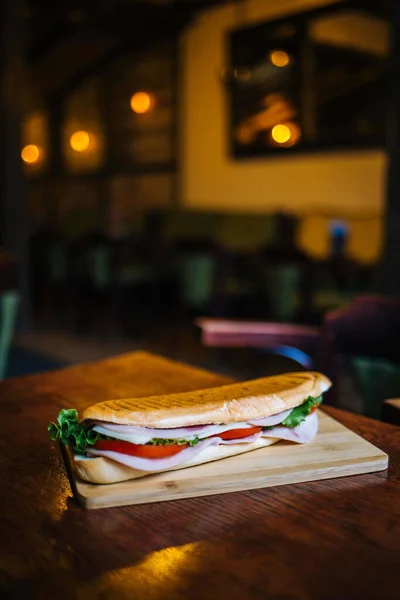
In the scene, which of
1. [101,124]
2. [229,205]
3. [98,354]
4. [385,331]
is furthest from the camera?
[101,124]

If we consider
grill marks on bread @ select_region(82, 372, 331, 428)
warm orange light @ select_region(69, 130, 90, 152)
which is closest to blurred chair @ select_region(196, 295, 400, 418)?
grill marks on bread @ select_region(82, 372, 331, 428)

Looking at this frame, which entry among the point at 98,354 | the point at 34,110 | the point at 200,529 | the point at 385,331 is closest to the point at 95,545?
the point at 200,529

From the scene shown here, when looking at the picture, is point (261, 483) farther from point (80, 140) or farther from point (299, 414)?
point (80, 140)

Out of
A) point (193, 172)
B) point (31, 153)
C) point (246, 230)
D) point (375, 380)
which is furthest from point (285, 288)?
point (31, 153)

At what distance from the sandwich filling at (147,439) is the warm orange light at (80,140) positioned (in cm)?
882

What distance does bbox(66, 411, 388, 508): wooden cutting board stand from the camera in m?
0.95

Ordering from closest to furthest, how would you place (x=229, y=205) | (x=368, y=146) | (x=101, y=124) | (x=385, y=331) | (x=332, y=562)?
(x=332, y=562), (x=385, y=331), (x=368, y=146), (x=229, y=205), (x=101, y=124)

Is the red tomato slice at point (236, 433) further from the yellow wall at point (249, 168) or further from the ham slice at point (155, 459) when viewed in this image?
the yellow wall at point (249, 168)

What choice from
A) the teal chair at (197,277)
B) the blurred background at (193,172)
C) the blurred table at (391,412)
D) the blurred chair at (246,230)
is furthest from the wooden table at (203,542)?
the blurred chair at (246,230)

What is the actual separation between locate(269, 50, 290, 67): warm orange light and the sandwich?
6.42 meters

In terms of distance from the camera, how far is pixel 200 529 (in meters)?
0.88

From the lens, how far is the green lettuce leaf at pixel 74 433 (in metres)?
0.99

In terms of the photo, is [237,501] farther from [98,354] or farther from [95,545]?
[98,354]

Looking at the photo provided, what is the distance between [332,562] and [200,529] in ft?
0.54
